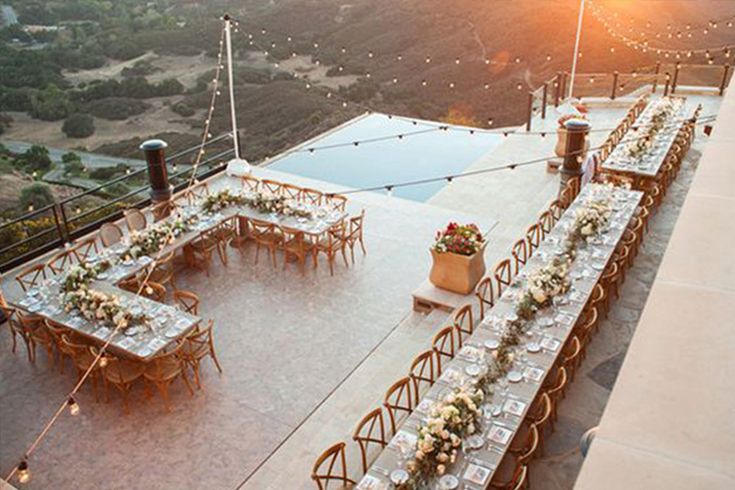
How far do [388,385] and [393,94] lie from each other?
93.9 ft

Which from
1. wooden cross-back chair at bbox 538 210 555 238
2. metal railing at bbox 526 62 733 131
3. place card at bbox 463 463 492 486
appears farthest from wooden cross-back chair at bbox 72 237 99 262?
metal railing at bbox 526 62 733 131

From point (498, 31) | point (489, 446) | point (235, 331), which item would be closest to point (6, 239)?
point (235, 331)

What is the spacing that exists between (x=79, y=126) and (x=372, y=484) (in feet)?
120

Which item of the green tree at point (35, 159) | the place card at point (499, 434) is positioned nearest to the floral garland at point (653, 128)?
the place card at point (499, 434)

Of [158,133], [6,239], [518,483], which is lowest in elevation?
[158,133]

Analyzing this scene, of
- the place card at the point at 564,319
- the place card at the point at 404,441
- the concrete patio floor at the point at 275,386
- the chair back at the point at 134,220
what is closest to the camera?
the place card at the point at 404,441

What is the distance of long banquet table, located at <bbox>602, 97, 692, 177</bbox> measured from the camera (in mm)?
12133

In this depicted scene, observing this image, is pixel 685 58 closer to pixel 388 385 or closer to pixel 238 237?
pixel 238 237

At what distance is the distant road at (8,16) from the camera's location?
3938 cm

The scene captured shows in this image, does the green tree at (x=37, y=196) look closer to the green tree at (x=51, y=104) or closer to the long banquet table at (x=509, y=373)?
the green tree at (x=51, y=104)

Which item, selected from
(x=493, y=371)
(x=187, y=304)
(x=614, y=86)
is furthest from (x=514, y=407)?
(x=614, y=86)

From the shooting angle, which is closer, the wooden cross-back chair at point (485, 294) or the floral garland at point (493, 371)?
the floral garland at point (493, 371)

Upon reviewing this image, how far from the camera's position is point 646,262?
10.6m

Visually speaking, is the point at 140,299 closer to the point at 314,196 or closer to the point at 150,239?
the point at 150,239
